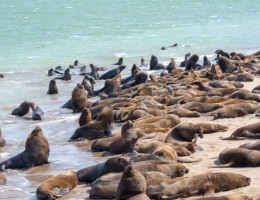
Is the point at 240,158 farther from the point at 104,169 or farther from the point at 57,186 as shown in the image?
the point at 57,186

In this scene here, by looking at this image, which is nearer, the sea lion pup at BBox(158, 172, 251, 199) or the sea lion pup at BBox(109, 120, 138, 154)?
the sea lion pup at BBox(158, 172, 251, 199)

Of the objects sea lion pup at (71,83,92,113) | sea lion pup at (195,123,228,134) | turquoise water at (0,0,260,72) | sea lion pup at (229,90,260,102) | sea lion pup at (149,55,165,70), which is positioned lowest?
turquoise water at (0,0,260,72)

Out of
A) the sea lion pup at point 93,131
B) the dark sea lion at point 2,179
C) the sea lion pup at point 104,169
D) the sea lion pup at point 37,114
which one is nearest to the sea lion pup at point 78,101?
the sea lion pup at point 37,114

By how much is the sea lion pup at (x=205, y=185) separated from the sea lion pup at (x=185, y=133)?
262cm

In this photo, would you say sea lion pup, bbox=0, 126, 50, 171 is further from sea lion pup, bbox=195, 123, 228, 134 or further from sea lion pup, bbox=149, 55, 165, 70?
sea lion pup, bbox=149, 55, 165, 70

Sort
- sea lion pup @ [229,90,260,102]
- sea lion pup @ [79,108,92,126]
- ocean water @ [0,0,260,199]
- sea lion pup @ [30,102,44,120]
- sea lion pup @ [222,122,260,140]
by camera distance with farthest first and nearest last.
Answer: sea lion pup @ [30,102,44,120] < sea lion pup @ [229,90,260,102] < sea lion pup @ [79,108,92,126] < ocean water @ [0,0,260,199] < sea lion pup @ [222,122,260,140]

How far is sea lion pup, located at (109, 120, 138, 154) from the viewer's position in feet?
34.7

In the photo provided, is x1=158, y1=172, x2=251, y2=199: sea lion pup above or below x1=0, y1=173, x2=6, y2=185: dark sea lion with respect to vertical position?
above

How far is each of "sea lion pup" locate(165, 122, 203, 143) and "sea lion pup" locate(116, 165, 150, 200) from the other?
289 centimetres

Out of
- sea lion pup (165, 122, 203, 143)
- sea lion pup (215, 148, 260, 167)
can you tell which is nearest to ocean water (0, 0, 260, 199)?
sea lion pup (165, 122, 203, 143)

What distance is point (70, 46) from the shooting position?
36188 millimetres

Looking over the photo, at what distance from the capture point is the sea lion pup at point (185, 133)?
34.4 feet

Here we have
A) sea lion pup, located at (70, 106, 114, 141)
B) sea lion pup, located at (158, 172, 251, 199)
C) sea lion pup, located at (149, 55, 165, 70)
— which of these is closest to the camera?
sea lion pup, located at (158, 172, 251, 199)

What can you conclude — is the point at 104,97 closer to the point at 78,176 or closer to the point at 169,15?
the point at 78,176
